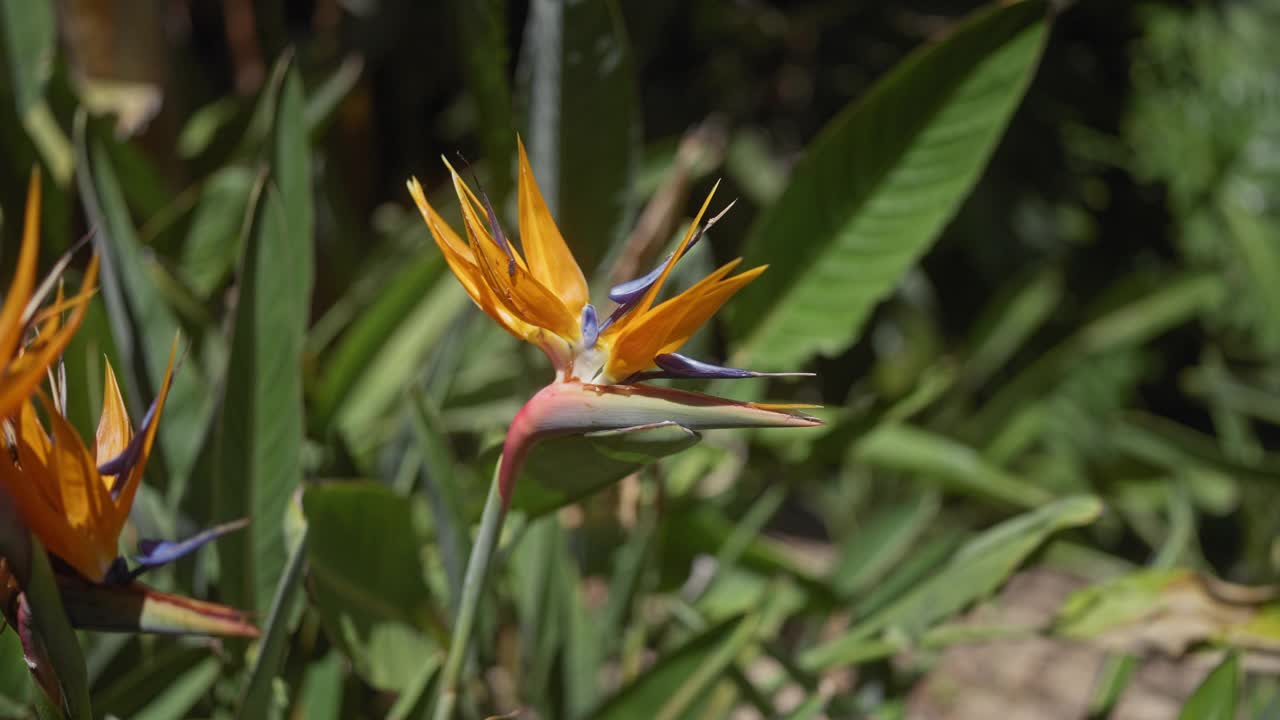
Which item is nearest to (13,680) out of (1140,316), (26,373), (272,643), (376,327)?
(272,643)

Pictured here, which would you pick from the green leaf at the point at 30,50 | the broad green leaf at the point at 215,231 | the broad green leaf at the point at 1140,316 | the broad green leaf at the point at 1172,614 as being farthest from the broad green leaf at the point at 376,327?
the broad green leaf at the point at 1140,316

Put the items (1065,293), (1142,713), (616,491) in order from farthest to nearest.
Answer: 1. (1065,293)
2. (1142,713)
3. (616,491)

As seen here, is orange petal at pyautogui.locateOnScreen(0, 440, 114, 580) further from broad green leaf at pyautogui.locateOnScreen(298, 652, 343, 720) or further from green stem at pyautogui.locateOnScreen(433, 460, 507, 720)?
broad green leaf at pyautogui.locateOnScreen(298, 652, 343, 720)

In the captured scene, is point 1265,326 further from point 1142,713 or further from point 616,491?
point 616,491

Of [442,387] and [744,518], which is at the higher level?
[442,387]

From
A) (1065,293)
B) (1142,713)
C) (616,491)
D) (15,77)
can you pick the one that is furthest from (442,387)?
(1065,293)

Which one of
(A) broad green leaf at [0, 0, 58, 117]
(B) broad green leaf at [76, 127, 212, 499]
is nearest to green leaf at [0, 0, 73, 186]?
(A) broad green leaf at [0, 0, 58, 117]

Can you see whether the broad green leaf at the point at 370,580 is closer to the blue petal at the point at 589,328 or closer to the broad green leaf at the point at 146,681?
the broad green leaf at the point at 146,681
